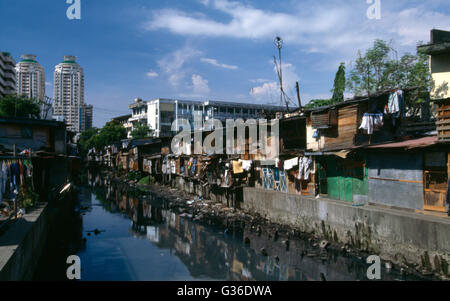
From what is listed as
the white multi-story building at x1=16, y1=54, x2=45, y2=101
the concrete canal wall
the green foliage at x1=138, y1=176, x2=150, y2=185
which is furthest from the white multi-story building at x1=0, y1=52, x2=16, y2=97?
the concrete canal wall

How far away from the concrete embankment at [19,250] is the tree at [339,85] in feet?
87.1

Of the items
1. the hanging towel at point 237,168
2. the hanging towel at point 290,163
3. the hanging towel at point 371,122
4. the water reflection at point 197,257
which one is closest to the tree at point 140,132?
the water reflection at point 197,257

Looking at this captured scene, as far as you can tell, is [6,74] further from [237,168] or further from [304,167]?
[304,167]

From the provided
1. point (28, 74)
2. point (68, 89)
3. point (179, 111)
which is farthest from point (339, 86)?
point (68, 89)

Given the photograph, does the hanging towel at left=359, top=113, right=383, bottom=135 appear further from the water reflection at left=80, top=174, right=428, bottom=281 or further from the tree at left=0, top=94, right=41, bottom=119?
the tree at left=0, top=94, right=41, bottom=119

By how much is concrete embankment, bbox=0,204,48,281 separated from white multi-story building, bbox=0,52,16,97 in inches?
2409

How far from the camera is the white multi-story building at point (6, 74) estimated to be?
61.3 meters

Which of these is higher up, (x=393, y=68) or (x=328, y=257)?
(x=393, y=68)

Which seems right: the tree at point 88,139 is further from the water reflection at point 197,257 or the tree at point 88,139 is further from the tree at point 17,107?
the water reflection at point 197,257

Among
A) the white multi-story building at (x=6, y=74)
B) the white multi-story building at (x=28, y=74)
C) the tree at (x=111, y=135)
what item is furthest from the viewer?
the white multi-story building at (x=28, y=74)
